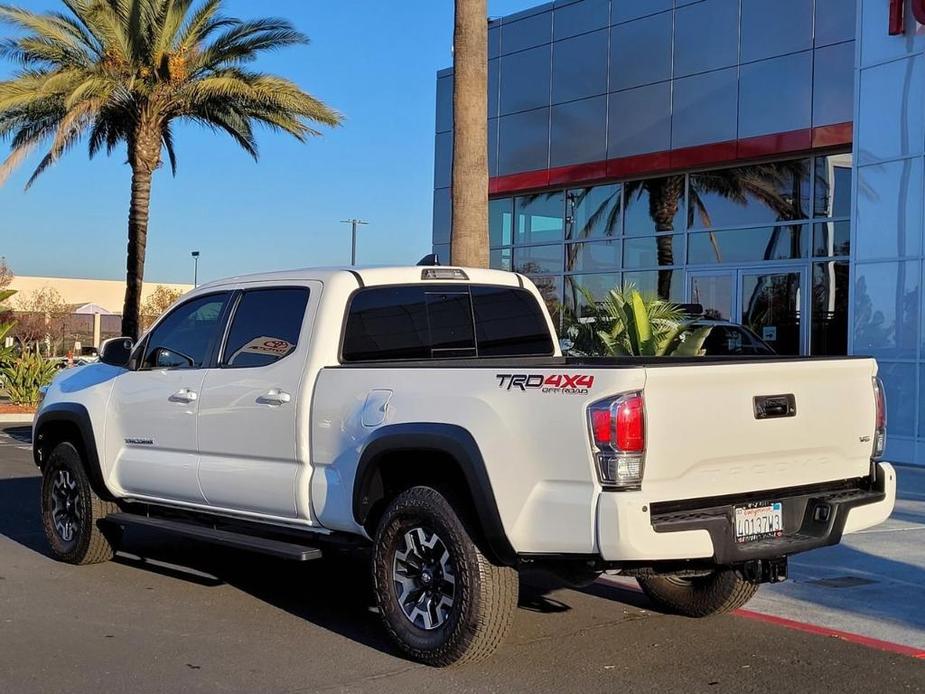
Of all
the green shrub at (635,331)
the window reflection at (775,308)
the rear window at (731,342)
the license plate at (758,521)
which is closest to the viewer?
the license plate at (758,521)

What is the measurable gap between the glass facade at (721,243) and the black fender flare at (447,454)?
1258 centimetres

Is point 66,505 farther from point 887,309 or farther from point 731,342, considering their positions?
point 731,342

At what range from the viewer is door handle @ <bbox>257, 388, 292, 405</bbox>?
6414 millimetres

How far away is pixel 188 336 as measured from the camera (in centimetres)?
754

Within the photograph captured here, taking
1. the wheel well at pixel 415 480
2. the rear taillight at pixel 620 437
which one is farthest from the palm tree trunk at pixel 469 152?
the rear taillight at pixel 620 437

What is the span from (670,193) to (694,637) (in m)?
15.5

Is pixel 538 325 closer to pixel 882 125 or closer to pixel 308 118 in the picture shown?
pixel 882 125

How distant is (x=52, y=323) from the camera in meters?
61.8

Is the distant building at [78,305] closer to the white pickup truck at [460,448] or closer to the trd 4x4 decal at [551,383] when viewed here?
the white pickup truck at [460,448]

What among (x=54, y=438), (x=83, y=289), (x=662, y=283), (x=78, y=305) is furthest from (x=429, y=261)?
(x=83, y=289)

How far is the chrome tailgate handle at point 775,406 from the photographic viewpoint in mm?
5336

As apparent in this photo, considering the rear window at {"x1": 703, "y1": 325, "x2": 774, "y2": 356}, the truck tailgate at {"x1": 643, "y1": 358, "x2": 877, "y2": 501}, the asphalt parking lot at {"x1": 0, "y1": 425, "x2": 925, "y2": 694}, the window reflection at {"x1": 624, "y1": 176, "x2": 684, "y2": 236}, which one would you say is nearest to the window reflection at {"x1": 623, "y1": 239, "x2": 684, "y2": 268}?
the window reflection at {"x1": 624, "y1": 176, "x2": 684, "y2": 236}

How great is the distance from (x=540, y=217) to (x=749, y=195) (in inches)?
209

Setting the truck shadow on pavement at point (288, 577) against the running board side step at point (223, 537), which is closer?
the running board side step at point (223, 537)
